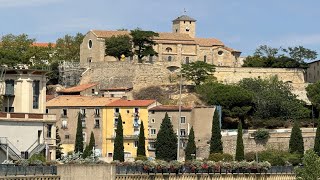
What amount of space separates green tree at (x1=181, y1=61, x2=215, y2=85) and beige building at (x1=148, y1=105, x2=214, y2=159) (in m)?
14.4

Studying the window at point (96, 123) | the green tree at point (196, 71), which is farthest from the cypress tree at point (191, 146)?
the green tree at point (196, 71)

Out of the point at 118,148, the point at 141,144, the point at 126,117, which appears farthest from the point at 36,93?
the point at 126,117

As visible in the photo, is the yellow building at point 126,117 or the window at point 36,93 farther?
the yellow building at point 126,117

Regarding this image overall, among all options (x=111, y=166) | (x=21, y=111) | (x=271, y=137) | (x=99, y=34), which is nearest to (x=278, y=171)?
(x=111, y=166)

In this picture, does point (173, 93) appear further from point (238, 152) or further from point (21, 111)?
point (21, 111)

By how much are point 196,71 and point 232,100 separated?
40.1ft

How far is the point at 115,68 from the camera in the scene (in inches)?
4872

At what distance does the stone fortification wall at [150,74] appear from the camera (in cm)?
12300

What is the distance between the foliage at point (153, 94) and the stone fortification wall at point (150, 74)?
33.3 inches

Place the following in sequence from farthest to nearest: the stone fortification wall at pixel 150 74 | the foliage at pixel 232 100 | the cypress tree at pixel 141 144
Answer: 1. the stone fortification wall at pixel 150 74
2. the foliage at pixel 232 100
3. the cypress tree at pixel 141 144

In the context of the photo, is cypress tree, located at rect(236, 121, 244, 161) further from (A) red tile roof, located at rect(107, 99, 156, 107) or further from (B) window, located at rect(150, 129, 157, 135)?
(A) red tile roof, located at rect(107, 99, 156, 107)

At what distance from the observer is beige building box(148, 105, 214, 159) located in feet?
343

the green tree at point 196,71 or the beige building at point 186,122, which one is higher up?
the green tree at point 196,71

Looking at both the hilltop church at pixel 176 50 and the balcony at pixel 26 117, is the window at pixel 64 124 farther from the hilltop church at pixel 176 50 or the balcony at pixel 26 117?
the balcony at pixel 26 117
